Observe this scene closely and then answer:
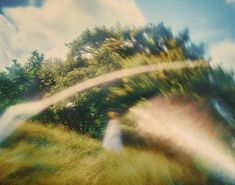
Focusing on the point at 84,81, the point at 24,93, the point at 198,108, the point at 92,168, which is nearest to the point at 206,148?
the point at 198,108

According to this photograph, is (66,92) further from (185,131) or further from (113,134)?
(185,131)

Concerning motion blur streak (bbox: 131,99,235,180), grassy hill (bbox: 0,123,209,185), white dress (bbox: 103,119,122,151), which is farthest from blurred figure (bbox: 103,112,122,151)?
grassy hill (bbox: 0,123,209,185)

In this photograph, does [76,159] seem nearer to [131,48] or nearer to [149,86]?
[149,86]

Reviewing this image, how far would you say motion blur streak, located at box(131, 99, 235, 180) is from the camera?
8797 mm

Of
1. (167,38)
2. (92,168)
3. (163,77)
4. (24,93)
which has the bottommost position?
(92,168)

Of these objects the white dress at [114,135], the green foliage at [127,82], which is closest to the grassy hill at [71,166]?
the white dress at [114,135]

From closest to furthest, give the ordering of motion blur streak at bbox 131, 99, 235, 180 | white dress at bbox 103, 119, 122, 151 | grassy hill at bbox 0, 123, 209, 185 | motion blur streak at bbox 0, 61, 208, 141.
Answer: grassy hill at bbox 0, 123, 209, 185 < motion blur streak at bbox 131, 99, 235, 180 < motion blur streak at bbox 0, 61, 208, 141 < white dress at bbox 103, 119, 122, 151

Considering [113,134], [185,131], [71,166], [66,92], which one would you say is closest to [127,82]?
[113,134]

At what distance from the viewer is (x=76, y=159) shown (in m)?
7.02

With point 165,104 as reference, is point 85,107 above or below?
above

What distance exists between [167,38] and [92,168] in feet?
29.2

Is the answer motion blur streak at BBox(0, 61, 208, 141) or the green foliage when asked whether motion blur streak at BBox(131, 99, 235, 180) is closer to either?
the green foliage

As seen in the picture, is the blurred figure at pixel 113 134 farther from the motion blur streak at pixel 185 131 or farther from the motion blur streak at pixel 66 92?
the motion blur streak at pixel 66 92

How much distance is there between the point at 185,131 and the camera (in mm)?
10328
